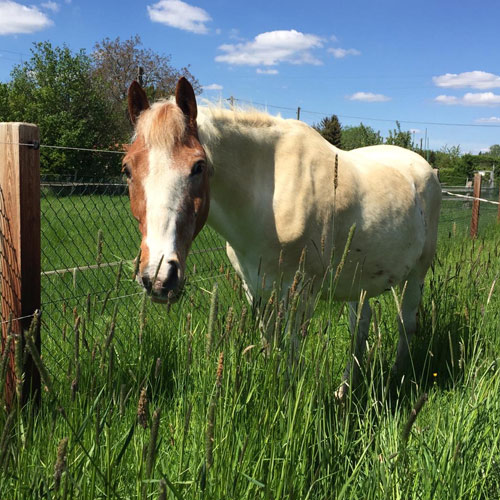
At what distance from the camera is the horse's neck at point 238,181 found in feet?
10.1

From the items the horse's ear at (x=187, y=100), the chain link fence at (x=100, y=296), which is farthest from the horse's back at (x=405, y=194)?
the horse's ear at (x=187, y=100)

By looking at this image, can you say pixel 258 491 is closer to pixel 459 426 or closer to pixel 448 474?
pixel 448 474

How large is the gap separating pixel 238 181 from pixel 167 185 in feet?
2.70

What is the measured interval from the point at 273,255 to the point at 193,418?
1351 mm

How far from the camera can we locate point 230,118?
10.4 feet

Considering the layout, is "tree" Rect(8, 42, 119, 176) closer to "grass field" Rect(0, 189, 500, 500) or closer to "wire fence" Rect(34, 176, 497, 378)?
"wire fence" Rect(34, 176, 497, 378)

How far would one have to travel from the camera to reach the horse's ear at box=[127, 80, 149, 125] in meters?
2.79

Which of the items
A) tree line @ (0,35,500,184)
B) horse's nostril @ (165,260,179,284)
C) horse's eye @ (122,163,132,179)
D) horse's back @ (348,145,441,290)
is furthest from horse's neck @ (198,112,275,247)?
tree line @ (0,35,500,184)

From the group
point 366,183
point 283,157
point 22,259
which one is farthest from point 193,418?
point 366,183

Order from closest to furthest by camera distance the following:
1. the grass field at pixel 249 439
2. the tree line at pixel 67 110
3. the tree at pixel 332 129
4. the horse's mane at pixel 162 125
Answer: the grass field at pixel 249 439 < the horse's mane at pixel 162 125 < the tree line at pixel 67 110 < the tree at pixel 332 129

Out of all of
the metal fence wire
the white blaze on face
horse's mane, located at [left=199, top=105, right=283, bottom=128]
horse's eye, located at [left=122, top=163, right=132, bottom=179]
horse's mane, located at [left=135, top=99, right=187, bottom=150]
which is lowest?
the metal fence wire

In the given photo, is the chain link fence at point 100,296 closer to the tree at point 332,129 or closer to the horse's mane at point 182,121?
the horse's mane at point 182,121

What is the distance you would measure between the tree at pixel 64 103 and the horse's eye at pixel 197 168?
31012 millimetres

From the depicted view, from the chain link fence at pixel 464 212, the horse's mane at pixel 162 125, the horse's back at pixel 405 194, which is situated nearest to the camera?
the horse's mane at pixel 162 125
